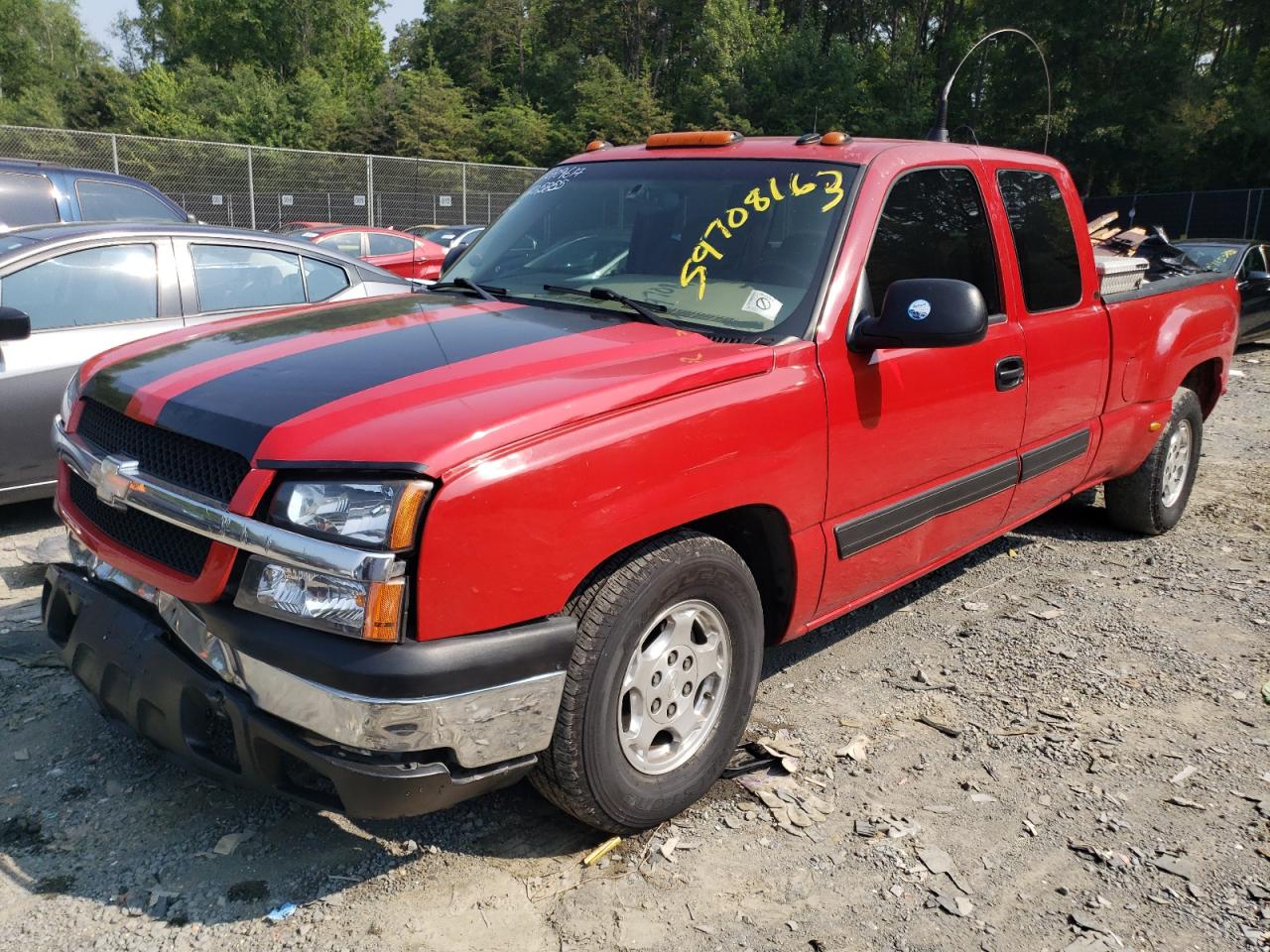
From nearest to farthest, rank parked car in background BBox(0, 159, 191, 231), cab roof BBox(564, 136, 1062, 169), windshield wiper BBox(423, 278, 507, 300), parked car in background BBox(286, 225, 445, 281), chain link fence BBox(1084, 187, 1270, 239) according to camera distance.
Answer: cab roof BBox(564, 136, 1062, 169), windshield wiper BBox(423, 278, 507, 300), parked car in background BBox(0, 159, 191, 231), parked car in background BBox(286, 225, 445, 281), chain link fence BBox(1084, 187, 1270, 239)

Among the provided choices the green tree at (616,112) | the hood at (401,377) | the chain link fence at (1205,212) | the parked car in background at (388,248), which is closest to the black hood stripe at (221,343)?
the hood at (401,377)

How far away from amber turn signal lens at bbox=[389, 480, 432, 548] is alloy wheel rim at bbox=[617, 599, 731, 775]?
737 millimetres

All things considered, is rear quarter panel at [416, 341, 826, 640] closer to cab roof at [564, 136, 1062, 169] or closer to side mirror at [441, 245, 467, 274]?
cab roof at [564, 136, 1062, 169]

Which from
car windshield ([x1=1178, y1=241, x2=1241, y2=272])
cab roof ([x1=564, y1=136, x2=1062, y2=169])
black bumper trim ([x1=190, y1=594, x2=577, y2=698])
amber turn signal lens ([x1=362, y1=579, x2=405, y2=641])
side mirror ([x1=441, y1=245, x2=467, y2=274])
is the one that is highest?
cab roof ([x1=564, y1=136, x2=1062, y2=169])

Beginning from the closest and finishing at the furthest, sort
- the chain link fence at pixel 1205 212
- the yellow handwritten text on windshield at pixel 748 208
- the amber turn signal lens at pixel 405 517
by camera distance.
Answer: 1. the amber turn signal lens at pixel 405 517
2. the yellow handwritten text on windshield at pixel 748 208
3. the chain link fence at pixel 1205 212

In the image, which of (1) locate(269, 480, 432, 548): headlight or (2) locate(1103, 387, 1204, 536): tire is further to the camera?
(2) locate(1103, 387, 1204, 536): tire

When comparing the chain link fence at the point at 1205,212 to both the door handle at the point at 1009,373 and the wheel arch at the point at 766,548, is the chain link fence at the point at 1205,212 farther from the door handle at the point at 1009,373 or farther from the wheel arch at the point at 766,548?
the wheel arch at the point at 766,548

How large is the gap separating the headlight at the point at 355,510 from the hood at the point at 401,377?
0.06 m

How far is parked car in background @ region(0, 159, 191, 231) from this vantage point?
26.6ft

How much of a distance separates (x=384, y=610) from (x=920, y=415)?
2.05m

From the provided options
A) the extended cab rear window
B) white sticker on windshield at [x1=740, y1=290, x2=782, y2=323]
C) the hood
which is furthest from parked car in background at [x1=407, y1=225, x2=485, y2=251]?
white sticker on windshield at [x1=740, y1=290, x2=782, y2=323]

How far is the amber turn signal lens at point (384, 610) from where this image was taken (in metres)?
2.22

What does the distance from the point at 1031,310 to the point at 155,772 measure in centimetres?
357

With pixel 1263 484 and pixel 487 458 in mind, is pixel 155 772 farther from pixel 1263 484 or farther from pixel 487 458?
pixel 1263 484
